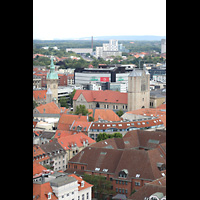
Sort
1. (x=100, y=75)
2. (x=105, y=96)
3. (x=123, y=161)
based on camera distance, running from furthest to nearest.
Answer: (x=100, y=75) → (x=105, y=96) → (x=123, y=161)

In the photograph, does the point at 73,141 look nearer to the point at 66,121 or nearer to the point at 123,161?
the point at 123,161

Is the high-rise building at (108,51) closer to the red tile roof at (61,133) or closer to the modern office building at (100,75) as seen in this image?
the modern office building at (100,75)

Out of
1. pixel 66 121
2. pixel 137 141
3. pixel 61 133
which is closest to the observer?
pixel 137 141

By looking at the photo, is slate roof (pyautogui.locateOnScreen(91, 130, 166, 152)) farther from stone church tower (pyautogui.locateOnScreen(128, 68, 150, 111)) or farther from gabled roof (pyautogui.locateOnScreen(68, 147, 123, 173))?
stone church tower (pyautogui.locateOnScreen(128, 68, 150, 111))

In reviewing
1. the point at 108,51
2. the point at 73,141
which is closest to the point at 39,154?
the point at 73,141
